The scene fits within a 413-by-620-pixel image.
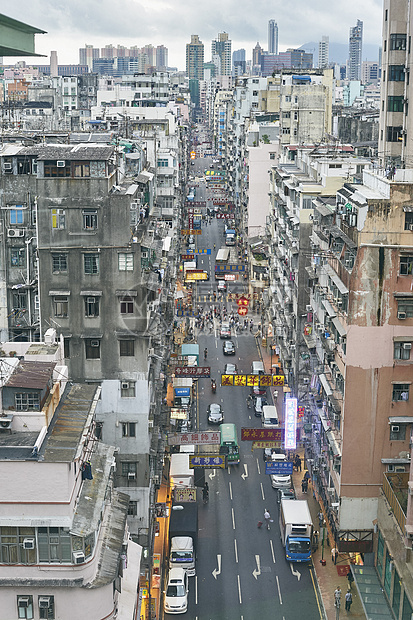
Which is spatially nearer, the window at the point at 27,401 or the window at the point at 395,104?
the window at the point at 27,401

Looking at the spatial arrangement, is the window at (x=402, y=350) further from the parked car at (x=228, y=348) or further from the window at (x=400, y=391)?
the parked car at (x=228, y=348)

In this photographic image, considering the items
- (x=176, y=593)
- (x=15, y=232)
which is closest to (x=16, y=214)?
(x=15, y=232)

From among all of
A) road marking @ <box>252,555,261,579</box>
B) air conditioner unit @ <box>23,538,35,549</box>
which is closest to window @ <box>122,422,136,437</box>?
road marking @ <box>252,555,261,579</box>

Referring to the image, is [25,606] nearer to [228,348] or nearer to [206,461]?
[206,461]

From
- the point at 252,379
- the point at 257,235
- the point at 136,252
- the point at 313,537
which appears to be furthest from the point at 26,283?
the point at 257,235

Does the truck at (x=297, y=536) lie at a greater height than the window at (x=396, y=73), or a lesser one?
lesser

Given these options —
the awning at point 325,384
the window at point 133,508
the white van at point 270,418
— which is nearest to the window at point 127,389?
the window at point 133,508

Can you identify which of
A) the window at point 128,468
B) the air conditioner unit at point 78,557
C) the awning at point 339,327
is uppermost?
the awning at point 339,327
